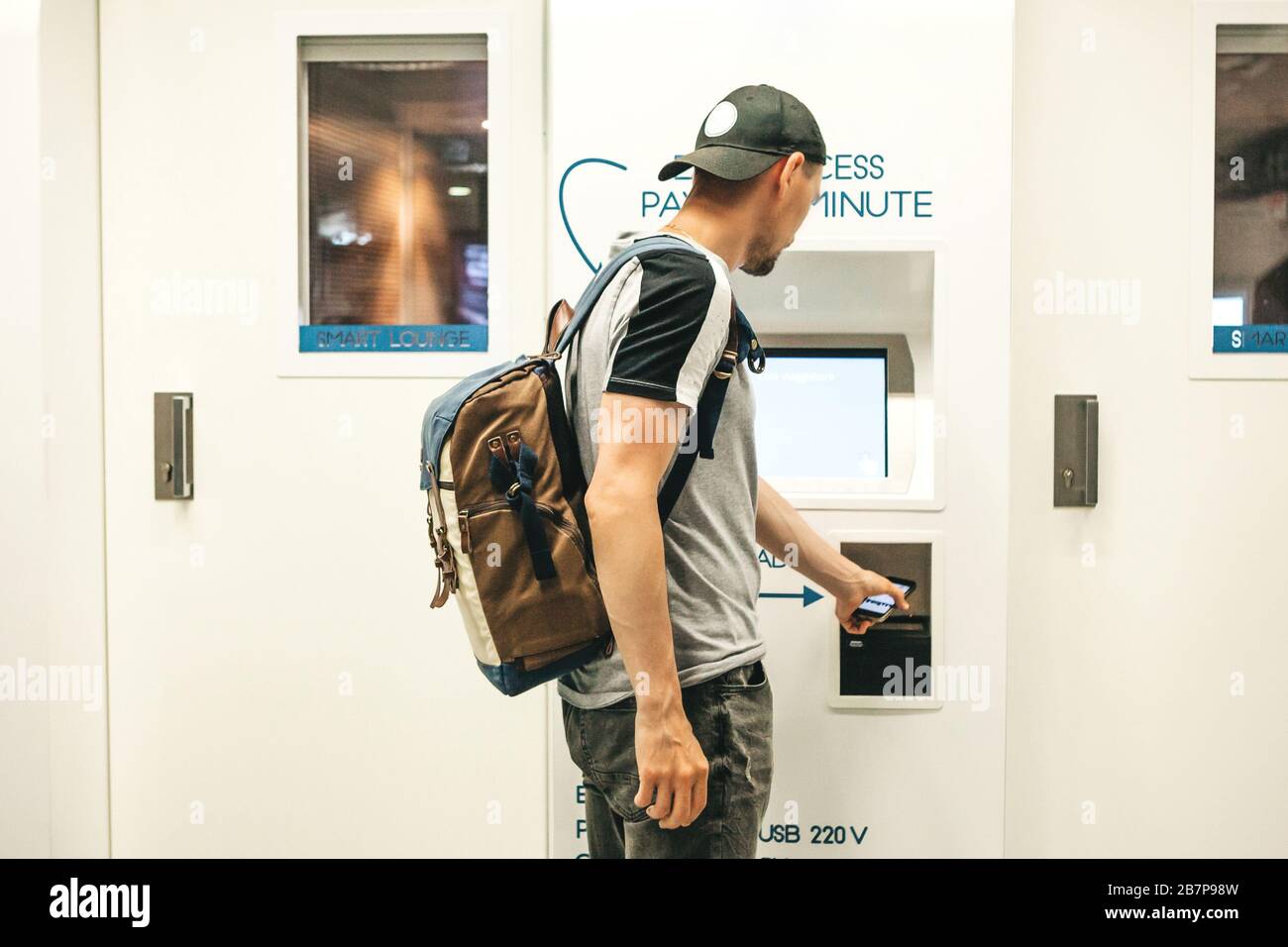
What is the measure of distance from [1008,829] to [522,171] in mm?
1985

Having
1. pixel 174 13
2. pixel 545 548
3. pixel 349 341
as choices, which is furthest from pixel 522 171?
pixel 545 548

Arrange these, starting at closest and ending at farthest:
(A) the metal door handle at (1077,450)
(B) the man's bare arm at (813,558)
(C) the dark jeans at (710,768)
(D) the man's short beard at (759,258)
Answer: (C) the dark jeans at (710,768)
(D) the man's short beard at (759,258)
(B) the man's bare arm at (813,558)
(A) the metal door handle at (1077,450)

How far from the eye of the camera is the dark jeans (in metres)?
1.33

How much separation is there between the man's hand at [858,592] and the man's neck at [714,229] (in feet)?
2.27

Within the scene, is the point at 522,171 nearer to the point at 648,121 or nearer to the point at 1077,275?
the point at 648,121

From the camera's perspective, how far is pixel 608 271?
4.32 ft

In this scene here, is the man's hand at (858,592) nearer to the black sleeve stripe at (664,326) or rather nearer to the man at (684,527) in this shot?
the man at (684,527)

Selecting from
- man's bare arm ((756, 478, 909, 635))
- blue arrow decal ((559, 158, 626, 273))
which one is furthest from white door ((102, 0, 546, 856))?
man's bare arm ((756, 478, 909, 635))

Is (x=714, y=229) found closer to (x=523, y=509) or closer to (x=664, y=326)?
(x=664, y=326)

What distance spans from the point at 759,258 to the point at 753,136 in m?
0.18

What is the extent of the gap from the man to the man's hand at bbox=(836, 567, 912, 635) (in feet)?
1.19

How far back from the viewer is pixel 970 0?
6.22 feet

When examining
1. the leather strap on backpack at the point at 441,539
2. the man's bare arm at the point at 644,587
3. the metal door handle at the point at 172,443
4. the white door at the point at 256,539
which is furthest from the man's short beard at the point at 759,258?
the metal door handle at the point at 172,443

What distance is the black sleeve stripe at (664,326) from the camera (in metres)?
1.21
